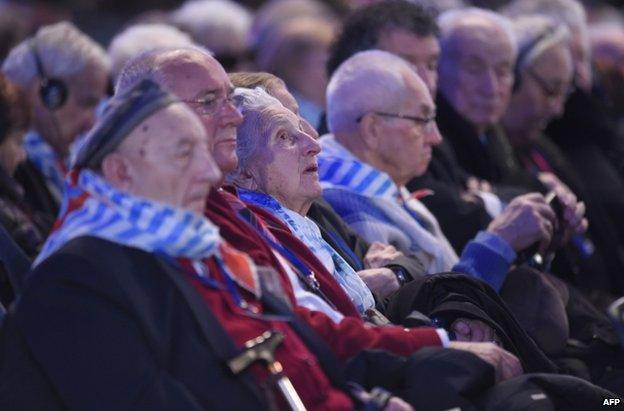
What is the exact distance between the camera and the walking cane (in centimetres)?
367

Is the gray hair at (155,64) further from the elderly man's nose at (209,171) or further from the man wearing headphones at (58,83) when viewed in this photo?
the man wearing headphones at (58,83)

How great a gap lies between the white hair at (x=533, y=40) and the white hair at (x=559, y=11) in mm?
879

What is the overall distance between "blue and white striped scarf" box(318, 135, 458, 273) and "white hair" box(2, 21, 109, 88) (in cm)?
176

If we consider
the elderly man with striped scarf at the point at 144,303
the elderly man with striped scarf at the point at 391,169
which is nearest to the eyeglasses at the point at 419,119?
the elderly man with striped scarf at the point at 391,169

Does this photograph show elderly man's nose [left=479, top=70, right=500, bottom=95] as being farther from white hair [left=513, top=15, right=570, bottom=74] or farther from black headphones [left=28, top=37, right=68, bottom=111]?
black headphones [left=28, top=37, right=68, bottom=111]

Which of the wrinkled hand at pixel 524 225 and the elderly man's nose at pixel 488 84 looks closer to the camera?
the wrinkled hand at pixel 524 225

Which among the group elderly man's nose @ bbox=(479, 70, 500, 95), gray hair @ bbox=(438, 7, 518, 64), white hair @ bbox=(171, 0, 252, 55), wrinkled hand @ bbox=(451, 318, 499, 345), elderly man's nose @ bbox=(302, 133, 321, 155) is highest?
elderly man's nose @ bbox=(302, 133, 321, 155)

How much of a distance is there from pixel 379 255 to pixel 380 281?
1.08ft

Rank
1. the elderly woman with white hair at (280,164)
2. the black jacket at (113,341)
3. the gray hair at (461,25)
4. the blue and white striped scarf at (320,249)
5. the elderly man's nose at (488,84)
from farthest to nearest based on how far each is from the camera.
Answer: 1. the gray hair at (461,25)
2. the elderly man's nose at (488,84)
3. the elderly woman with white hair at (280,164)
4. the blue and white striped scarf at (320,249)
5. the black jacket at (113,341)

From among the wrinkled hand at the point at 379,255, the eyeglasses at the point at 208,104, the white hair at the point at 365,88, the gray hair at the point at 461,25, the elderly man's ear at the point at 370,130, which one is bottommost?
the wrinkled hand at the point at 379,255

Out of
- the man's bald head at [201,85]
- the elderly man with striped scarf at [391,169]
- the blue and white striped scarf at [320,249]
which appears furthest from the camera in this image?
the elderly man with striped scarf at [391,169]

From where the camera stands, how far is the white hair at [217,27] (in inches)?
361

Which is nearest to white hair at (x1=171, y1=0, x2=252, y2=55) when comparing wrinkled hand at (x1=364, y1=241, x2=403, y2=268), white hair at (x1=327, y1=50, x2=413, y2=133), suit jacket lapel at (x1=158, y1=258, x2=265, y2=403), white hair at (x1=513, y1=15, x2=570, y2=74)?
white hair at (x1=513, y1=15, x2=570, y2=74)

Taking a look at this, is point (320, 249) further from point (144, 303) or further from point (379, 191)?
point (144, 303)
